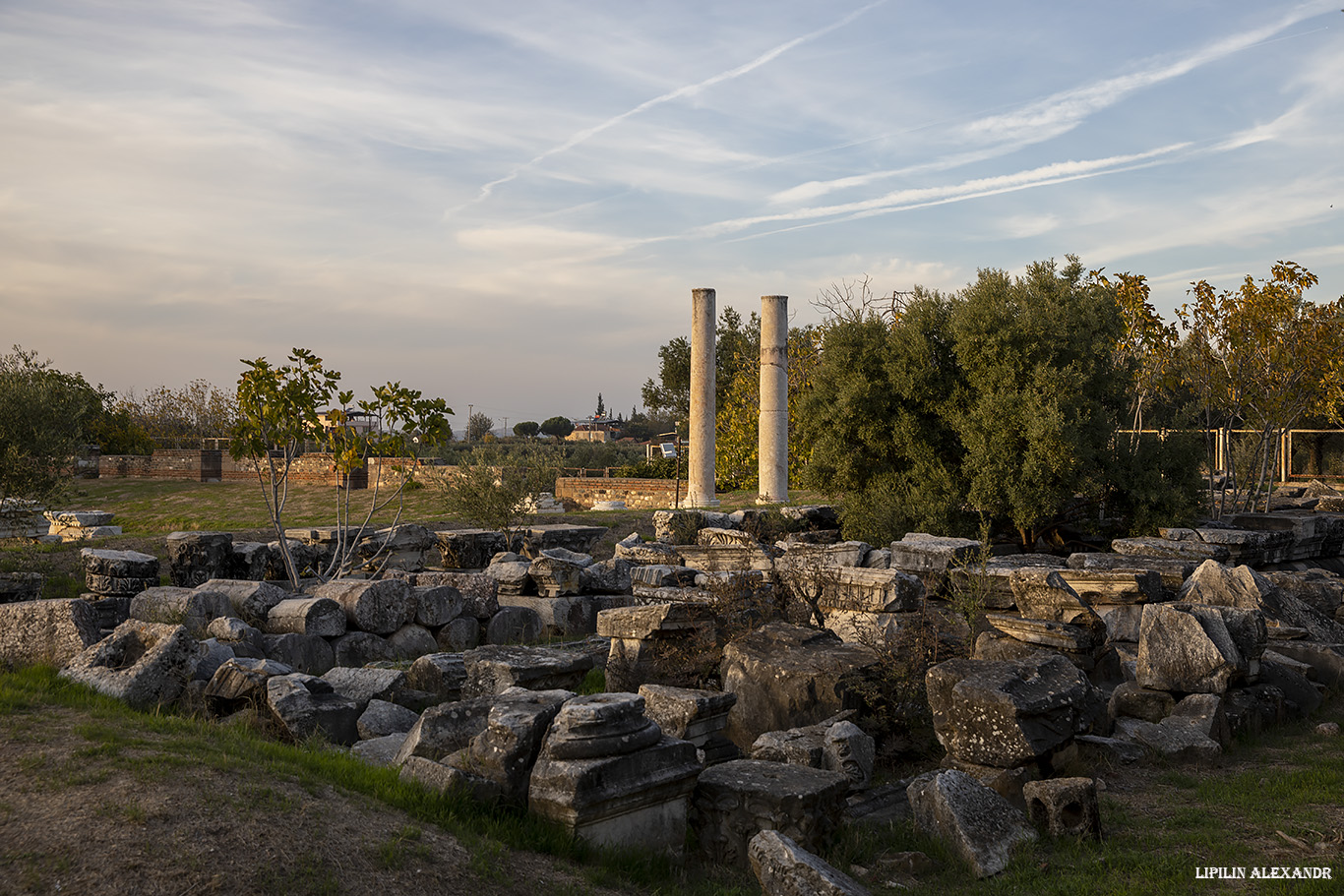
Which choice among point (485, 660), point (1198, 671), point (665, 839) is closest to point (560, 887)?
point (665, 839)

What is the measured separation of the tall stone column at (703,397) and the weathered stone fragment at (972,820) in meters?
15.6

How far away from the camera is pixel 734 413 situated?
27438 millimetres

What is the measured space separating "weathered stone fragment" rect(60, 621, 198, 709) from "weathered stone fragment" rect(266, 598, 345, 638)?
2.06m

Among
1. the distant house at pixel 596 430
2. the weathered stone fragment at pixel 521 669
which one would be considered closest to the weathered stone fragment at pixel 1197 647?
the weathered stone fragment at pixel 521 669

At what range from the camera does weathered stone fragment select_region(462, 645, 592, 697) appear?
24.7ft

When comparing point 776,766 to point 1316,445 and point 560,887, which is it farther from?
point 1316,445

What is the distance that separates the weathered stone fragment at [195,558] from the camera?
11758mm

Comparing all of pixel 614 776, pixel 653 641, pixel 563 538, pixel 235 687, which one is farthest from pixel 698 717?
pixel 563 538

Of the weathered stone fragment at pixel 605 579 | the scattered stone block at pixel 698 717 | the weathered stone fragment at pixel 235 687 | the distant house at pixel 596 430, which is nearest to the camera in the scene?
the scattered stone block at pixel 698 717

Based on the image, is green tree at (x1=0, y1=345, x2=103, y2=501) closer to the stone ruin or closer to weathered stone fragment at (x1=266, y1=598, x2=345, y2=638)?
the stone ruin

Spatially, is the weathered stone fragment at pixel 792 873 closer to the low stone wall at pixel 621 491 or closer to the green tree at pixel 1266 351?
the green tree at pixel 1266 351

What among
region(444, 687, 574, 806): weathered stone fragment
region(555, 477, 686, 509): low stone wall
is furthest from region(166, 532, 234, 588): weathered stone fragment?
region(555, 477, 686, 509): low stone wall

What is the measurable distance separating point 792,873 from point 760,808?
3.28 ft

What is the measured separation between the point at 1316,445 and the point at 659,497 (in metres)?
18.6
